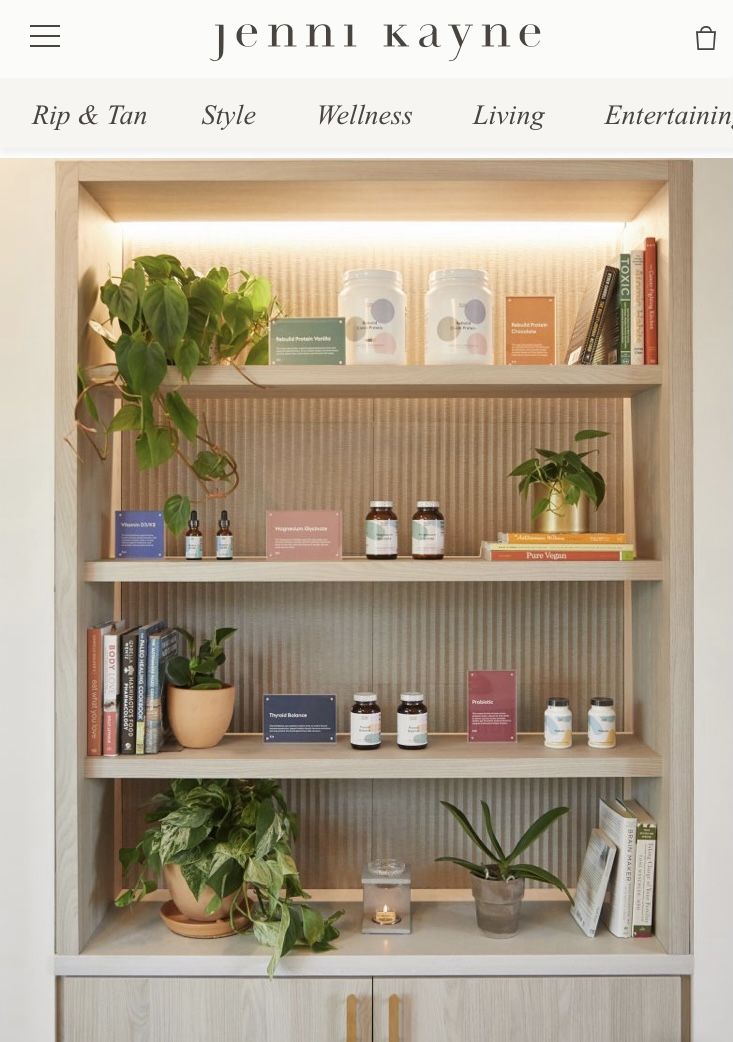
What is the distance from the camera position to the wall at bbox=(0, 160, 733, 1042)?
1.79 metres

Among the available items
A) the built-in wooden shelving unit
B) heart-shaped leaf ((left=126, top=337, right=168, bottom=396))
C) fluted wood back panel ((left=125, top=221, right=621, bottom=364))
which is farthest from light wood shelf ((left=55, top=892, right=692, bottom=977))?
fluted wood back panel ((left=125, top=221, right=621, bottom=364))

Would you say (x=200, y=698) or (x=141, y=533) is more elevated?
(x=141, y=533)

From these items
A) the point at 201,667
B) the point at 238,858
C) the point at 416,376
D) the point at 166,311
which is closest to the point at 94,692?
the point at 201,667

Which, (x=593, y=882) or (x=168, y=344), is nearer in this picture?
(x=168, y=344)

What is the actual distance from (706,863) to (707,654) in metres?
0.40

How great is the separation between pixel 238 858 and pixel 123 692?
40 centimetres

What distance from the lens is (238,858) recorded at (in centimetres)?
181

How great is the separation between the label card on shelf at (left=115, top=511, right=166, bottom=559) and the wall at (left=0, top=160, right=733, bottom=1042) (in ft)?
0.53

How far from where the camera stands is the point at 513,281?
2.16m
